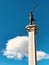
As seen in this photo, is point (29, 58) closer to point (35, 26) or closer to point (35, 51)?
point (35, 51)

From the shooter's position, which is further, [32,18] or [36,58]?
[32,18]

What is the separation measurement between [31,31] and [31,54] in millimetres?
2947

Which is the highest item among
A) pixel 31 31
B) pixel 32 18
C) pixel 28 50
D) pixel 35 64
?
pixel 32 18

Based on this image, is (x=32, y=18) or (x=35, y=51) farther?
(x=32, y=18)

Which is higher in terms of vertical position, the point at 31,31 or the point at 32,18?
the point at 32,18

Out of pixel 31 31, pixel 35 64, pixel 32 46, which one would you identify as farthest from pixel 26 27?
pixel 35 64

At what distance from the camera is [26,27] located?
28.9m

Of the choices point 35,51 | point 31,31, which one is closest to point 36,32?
point 31,31

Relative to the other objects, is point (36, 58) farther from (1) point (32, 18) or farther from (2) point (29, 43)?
(1) point (32, 18)

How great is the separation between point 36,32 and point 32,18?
2014mm

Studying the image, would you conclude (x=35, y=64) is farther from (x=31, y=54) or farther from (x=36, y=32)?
(x=36, y=32)

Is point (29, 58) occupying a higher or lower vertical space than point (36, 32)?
lower

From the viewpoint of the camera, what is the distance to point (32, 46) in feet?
92.9

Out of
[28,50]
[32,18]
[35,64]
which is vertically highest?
[32,18]
